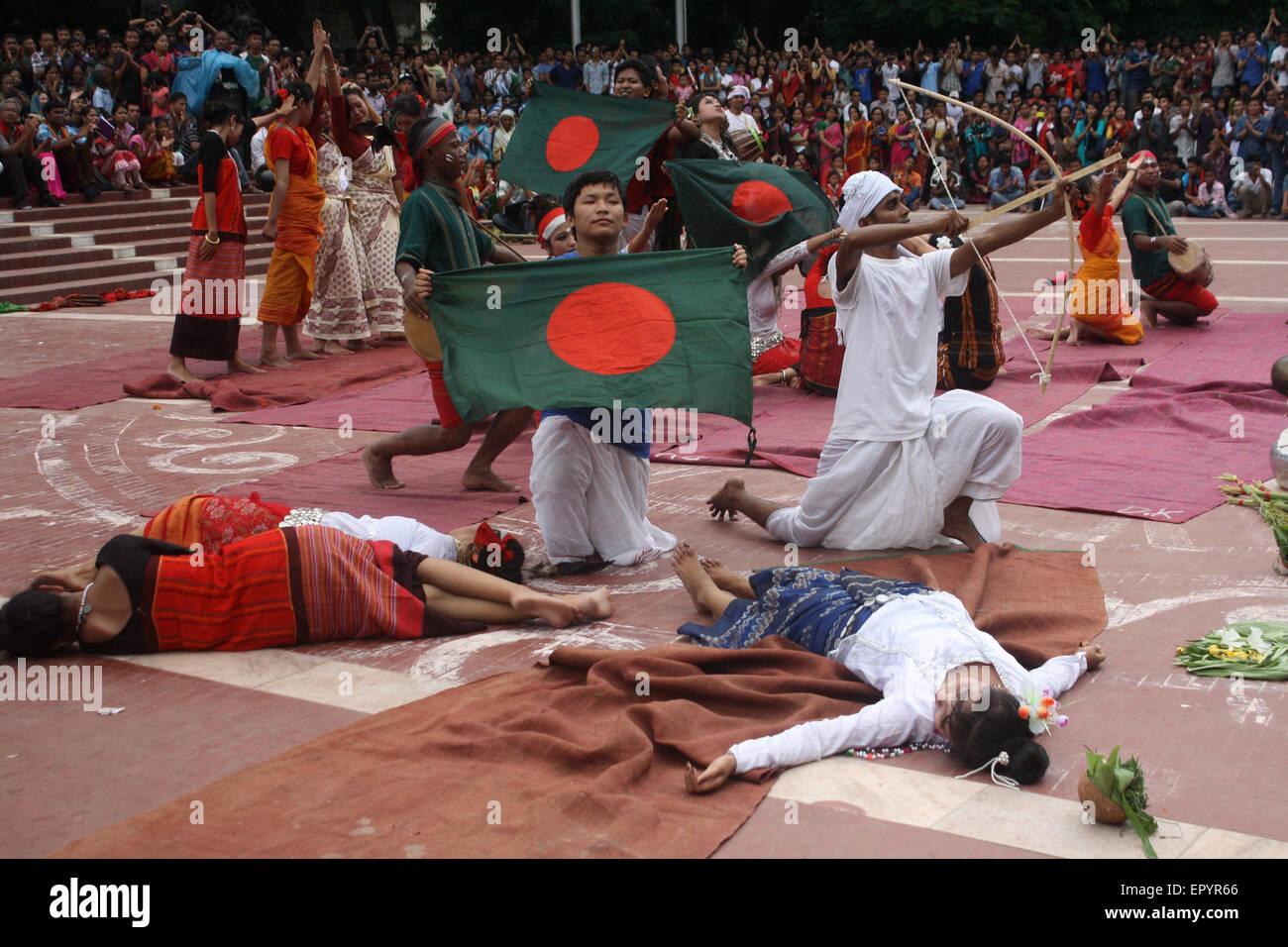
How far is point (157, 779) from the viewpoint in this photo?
347cm

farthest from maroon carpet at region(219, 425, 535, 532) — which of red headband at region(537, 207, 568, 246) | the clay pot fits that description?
the clay pot

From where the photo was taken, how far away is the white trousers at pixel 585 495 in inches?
205

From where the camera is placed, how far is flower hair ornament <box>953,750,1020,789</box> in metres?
3.30

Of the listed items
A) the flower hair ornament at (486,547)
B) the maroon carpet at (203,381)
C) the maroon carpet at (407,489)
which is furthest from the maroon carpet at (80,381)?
the flower hair ornament at (486,547)

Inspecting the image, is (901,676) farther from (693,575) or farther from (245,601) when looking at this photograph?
(245,601)

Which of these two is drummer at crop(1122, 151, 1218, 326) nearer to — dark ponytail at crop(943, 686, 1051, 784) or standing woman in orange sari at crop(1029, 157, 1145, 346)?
standing woman in orange sari at crop(1029, 157, 1145, 346)

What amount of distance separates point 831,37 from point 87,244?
18943mm

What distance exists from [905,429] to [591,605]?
1506 millimetres

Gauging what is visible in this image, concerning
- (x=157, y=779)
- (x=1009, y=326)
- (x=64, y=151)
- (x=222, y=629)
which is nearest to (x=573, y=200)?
(x=222, y=629)

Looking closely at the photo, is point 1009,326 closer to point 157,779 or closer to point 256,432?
point 256,432

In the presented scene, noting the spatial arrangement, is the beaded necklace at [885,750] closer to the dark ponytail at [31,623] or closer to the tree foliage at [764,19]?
the dark ponytail at [31,623]

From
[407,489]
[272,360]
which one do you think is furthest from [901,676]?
[272,360]

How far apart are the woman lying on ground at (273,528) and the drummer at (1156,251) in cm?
696

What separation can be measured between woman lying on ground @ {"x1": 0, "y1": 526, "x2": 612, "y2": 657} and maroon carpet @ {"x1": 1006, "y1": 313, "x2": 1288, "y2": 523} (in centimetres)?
274
